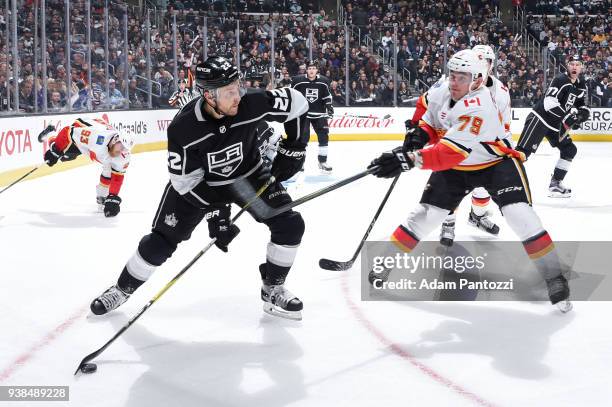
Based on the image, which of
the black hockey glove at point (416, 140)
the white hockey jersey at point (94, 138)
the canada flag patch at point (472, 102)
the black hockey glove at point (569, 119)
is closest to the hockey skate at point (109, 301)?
the black hockey glove at point (416, 140)

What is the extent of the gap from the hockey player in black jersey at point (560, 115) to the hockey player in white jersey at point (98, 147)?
3565mm

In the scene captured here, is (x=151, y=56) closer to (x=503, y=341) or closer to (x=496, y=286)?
(x=496, y=286)

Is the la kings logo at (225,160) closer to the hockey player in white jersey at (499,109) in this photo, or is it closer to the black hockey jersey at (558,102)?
the hockey player in white jersey at (499,109)

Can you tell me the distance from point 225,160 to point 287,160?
31 centimetres

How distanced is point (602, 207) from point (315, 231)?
2.79 meters

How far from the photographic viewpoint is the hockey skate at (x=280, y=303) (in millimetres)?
3389

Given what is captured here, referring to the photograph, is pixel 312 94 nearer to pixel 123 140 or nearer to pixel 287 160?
pixel 123 140

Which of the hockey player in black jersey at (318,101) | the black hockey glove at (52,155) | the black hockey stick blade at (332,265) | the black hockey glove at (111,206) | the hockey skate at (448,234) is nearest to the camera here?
the black hockey stick blade at (332,265)

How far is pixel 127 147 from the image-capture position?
6074 mm

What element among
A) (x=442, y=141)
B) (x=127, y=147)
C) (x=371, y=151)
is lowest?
(x=371, y=151)

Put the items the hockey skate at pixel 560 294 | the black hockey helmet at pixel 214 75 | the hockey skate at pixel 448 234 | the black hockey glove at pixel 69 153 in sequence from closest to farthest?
the black hockey helmet at pixel 214 75
the hockey skate at pixel 560 294
the hockey skate at pixel 448 234
the black hockey glove at pixel 69 153

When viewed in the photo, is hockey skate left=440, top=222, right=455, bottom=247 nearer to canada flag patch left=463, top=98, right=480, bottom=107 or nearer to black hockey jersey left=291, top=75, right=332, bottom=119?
canada flag patch left=463, top=98, right=480, bottom=107

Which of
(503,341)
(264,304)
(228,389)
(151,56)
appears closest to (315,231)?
(264,304)

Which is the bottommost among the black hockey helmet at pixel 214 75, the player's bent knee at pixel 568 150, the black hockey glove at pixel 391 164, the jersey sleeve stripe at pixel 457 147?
the player's bent knee at pixel 568 150
